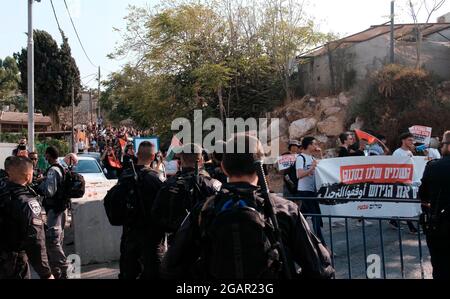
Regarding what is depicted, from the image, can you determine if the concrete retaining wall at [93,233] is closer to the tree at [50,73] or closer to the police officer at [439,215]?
the police officer at [439,215]

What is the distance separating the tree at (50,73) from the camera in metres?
44.6

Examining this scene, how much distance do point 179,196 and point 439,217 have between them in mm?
2169

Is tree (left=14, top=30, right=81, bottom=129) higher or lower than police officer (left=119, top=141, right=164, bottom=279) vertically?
higher

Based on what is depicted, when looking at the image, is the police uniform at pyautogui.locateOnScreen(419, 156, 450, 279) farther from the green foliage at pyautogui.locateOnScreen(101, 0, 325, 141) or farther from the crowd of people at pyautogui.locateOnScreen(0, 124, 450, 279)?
the green foliage at pyautogui.locateOnScreen(101, 0, 325, 141)

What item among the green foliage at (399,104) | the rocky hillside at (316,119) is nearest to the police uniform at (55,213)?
the green foliage at (399,104)

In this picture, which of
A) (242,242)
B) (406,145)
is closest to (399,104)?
(406,145)

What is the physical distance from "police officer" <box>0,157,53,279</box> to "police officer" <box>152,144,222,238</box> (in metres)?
0.95

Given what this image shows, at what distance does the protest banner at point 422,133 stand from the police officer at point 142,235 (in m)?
7.54

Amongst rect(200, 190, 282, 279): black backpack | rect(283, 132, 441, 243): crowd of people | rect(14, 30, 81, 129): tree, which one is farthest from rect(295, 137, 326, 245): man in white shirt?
rect(14, 30, 81, 129): tree

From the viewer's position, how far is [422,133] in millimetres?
10578

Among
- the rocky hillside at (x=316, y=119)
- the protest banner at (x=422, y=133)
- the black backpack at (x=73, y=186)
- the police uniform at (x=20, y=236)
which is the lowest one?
the police uniform at (x=20, y=236)

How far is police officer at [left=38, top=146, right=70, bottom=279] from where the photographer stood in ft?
18.9

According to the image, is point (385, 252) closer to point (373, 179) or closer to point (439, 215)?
point (373, 179)
